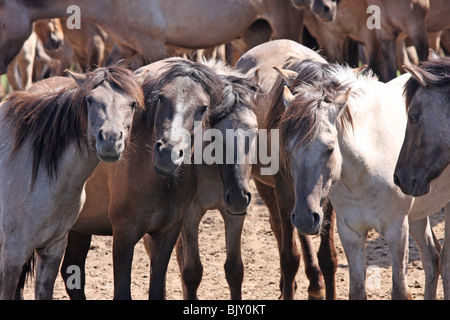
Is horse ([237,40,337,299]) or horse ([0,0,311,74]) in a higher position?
horse ([0,0,311,74])

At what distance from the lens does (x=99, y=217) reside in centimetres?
584

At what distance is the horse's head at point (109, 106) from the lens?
15.3ft

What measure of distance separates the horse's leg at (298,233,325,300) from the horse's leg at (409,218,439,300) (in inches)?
30.1

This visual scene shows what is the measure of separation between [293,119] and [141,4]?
4.09 metres

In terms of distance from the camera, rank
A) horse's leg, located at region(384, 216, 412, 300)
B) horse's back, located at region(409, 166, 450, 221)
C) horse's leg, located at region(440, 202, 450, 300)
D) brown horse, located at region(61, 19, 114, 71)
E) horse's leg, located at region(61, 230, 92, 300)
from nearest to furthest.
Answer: horse's leg, located at region(384, 216, 412, 300) < horse's back, located at region(409, 166, 450, 221) < horse's leg, located at region(440, 202, 450, 300) < horse's leg, located at region(61, 230, 92, 300) < brown horse, located at region(61, 19, 114, 71)

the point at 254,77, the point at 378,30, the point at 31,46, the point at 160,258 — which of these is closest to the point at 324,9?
the point at 378,30

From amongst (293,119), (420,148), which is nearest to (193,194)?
(293,119)

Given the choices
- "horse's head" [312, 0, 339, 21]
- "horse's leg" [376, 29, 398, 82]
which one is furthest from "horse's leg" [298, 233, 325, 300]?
"horse's leg" [376, 29, 398, 82]

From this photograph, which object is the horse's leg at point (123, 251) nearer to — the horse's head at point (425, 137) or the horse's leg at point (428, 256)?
the horse's head at point (425, 137)

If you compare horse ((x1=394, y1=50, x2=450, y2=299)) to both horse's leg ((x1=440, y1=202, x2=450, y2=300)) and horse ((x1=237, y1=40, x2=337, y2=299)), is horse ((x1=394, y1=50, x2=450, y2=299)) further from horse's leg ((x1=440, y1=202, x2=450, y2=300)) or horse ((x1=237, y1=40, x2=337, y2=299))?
horse's leg ((x1=440, y1=202, x2=450, y2=300))

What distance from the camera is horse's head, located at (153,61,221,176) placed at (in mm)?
4969

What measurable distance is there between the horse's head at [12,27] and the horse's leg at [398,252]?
4.50m

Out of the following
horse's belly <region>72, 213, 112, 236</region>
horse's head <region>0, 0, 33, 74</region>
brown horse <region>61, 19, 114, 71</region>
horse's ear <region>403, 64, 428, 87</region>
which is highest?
brown horse <region>61, 19, 114, 71</region>

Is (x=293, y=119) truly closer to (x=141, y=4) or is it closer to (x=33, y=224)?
(x=33, y=224)
